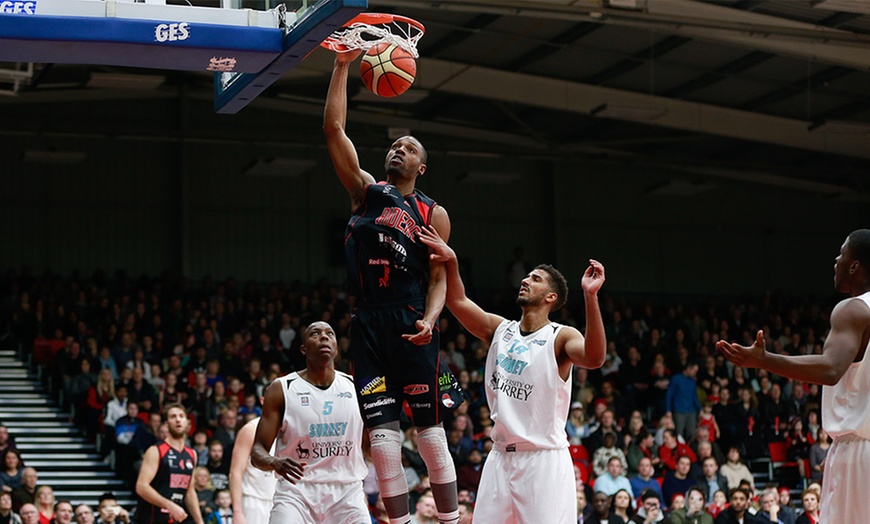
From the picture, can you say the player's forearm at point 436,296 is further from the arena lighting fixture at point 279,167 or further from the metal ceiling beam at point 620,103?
the arena lighting fixture at point 279,167

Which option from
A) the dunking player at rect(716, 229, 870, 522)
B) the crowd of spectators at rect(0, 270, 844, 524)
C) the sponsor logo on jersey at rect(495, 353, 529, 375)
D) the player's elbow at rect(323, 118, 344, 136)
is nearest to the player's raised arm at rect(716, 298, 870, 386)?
the dunking player at rect(716, 229, 870, 522)

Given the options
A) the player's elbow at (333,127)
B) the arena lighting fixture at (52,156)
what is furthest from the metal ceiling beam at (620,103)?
the player's elbow at (333,127)

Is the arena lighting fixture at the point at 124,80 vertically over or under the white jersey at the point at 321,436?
over

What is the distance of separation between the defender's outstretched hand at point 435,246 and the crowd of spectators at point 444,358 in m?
8.84

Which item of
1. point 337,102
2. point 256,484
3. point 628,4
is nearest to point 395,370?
point 337,102

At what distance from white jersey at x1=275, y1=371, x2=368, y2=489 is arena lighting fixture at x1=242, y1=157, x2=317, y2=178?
19320mm

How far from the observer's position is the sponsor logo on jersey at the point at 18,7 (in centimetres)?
734

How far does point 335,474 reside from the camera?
28.5 ft

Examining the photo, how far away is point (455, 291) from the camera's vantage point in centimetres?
Result: 795

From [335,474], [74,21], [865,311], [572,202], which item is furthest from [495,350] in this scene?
[572,202]

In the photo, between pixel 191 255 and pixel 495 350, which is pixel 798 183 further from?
pixel 495 350

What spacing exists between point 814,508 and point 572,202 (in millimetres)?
16098

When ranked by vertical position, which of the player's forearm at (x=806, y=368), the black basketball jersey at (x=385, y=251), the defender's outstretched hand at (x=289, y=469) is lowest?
the defender's outstretched hand at (x=289, y=469)

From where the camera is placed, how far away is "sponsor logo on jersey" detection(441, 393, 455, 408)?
7613mm
